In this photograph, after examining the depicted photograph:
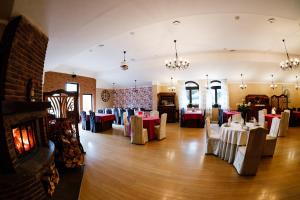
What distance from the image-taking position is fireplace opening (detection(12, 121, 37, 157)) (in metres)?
2.21

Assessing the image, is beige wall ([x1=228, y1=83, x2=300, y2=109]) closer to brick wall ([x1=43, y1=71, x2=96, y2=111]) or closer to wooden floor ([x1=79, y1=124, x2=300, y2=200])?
wooden floor ([x1=79, y1=124, x2=300, y2=200])

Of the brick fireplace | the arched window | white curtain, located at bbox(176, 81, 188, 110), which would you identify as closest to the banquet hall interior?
the brick fireplace

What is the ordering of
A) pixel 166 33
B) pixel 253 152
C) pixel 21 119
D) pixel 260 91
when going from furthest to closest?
1. pixel 260 91
2. pixel 166 33
3. pixel 253 152
4. pixel 21 119

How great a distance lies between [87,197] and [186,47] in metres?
6.03

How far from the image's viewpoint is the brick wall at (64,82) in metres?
8.48

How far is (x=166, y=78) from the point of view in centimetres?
1092

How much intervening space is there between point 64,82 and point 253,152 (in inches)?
371

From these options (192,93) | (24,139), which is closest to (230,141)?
(24,139)

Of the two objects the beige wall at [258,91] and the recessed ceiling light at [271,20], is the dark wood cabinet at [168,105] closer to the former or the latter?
the beige wall at [258,91]

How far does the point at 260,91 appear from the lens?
425 inches

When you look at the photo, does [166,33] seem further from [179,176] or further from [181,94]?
[181,94]

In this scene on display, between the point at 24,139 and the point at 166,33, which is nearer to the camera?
the point at 24,139

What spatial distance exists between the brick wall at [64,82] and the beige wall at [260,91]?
9.30 m

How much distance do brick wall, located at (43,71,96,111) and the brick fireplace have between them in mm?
6625
